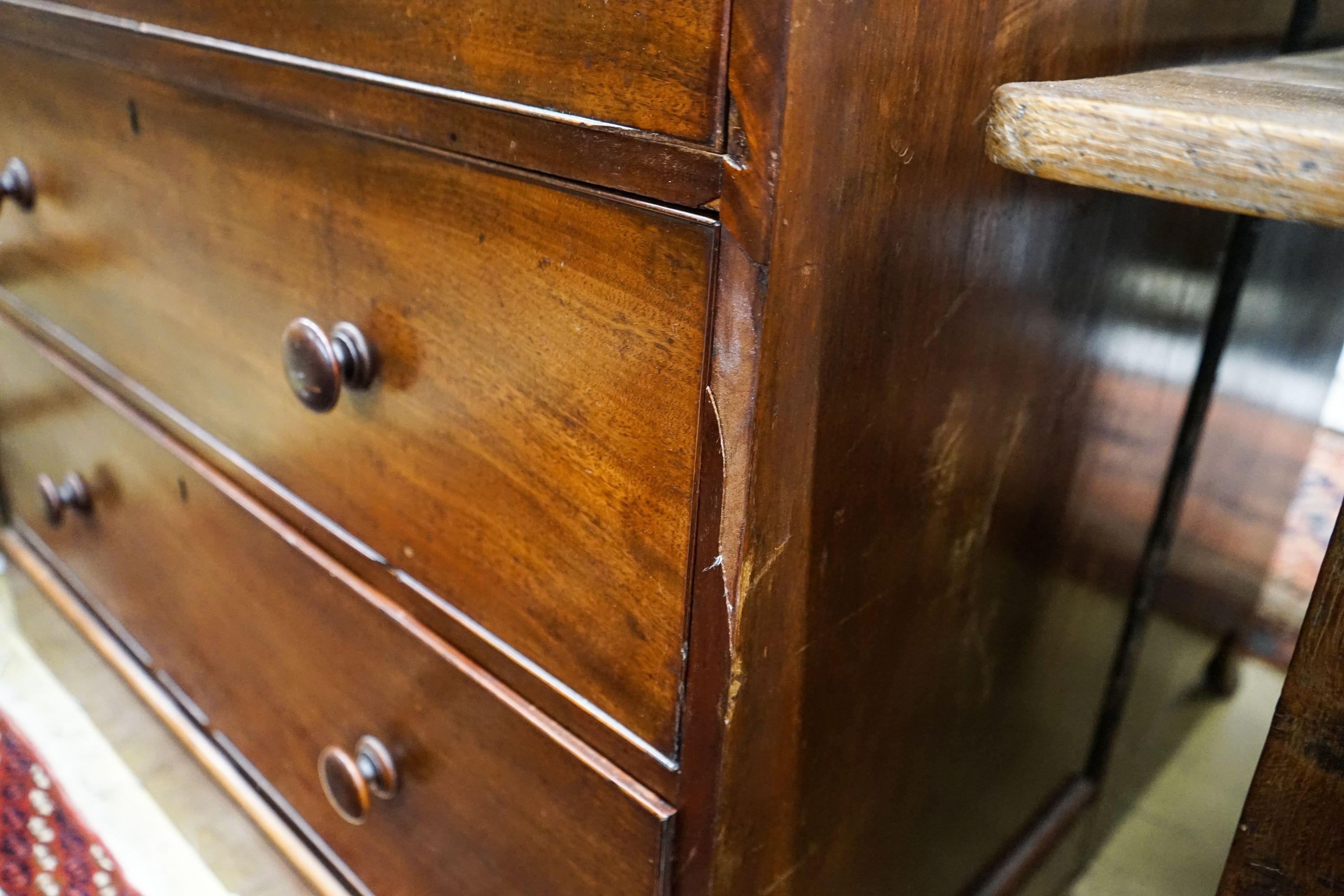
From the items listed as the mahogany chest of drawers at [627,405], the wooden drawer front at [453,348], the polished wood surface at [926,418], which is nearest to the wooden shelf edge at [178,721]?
the mahogany chest of drawers at [627,405]

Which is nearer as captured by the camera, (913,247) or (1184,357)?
(913,247)

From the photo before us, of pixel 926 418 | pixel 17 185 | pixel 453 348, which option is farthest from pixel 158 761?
pixel 926 418

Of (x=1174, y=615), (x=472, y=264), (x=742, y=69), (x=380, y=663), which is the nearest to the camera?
(x=742, y=69)

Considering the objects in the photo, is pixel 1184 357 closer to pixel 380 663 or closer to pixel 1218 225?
pixel 1218 225

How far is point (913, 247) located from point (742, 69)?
0.39ft

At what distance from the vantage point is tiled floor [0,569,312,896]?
760 mm

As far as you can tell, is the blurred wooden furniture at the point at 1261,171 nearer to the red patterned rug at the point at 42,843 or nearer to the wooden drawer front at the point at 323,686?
the wooden drawer front at the point at 323,686

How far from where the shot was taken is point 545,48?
1.21 feet

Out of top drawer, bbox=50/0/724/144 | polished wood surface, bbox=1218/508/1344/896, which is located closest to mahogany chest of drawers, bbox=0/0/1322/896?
top drawer, bbox=50/0/724/144

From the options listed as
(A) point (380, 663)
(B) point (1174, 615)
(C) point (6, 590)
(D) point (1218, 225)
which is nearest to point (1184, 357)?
(D) point (1218, 225)

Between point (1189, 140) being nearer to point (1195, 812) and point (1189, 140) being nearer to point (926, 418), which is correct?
point (926, 418)

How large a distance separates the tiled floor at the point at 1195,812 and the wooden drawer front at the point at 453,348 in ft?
2.07

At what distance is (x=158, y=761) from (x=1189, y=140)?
0.91m

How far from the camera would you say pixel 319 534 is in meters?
0.60
